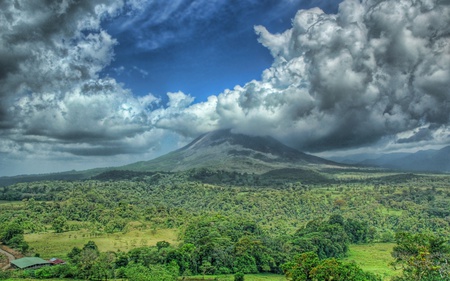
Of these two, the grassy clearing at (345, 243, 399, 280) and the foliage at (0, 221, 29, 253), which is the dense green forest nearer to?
the foliage at (0, 221, 29, 253)

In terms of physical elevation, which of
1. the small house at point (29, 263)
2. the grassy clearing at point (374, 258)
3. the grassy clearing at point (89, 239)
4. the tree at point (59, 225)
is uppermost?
the tree at point (59, 225)

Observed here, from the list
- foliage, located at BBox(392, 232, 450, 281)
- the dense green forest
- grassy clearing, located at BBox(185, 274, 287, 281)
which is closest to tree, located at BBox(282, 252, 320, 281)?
the dense green forest

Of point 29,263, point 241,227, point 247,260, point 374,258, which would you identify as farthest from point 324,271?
point 241,227

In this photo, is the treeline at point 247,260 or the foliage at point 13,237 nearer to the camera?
the treeline at point 247,260

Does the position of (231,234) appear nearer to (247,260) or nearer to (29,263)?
(247,260)

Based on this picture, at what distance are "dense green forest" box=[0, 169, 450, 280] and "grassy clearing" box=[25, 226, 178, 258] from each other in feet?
7.06

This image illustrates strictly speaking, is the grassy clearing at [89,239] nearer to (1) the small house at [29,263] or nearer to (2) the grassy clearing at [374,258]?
(1) the small house at [29,263]

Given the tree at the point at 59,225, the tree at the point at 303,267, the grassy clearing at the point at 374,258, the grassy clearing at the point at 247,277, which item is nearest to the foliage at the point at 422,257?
the grassy clearing at the point at 374,258

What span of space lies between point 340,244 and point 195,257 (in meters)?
34.3

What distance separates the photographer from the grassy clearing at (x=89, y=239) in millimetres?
72875

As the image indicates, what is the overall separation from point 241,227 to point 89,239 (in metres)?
36.7

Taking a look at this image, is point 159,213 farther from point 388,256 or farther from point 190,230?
point 388,256

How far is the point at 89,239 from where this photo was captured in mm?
82312

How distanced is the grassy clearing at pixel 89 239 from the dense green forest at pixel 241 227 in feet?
7.06
